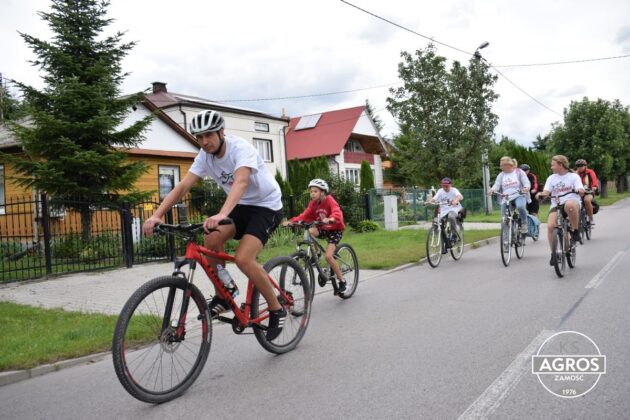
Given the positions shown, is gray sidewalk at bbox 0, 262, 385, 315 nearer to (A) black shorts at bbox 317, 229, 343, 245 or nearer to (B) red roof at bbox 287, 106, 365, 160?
(A) black shorts at bbox 317, 229, 343, 245

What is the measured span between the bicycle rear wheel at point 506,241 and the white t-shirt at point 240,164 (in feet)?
20.6

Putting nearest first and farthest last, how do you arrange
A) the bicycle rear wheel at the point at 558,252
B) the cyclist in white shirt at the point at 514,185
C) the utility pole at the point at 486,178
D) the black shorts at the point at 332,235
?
the black shorts at the point at 332,235 < the bicycle rear wheel at the point at 558,252 < the cyclist in white shirt at the point at 514,185 < the utility pole at the point at 486,178

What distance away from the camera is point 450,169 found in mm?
21609

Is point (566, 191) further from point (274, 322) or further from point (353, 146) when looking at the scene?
point (353, 146)

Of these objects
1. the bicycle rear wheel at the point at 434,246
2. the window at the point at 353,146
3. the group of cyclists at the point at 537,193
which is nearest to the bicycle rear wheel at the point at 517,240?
the group of cyclists at the point at 537,193

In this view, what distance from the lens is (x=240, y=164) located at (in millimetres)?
4141

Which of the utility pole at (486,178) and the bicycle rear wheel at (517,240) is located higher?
the utility pole at (486,178)

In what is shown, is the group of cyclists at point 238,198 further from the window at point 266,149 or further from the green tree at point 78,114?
the window at point 266,149

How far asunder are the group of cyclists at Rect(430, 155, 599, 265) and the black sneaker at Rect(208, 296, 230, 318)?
5.39m

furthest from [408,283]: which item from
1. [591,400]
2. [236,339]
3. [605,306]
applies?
[591,400]

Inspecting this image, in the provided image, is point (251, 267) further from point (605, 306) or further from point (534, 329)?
point (605, 306)

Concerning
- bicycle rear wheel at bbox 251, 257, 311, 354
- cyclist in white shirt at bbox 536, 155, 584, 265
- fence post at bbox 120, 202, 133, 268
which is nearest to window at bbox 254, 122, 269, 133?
fence post at bbox 120, 202, 133, 268

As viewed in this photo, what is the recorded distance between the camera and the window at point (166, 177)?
22.0m

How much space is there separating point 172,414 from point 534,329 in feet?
11.0
